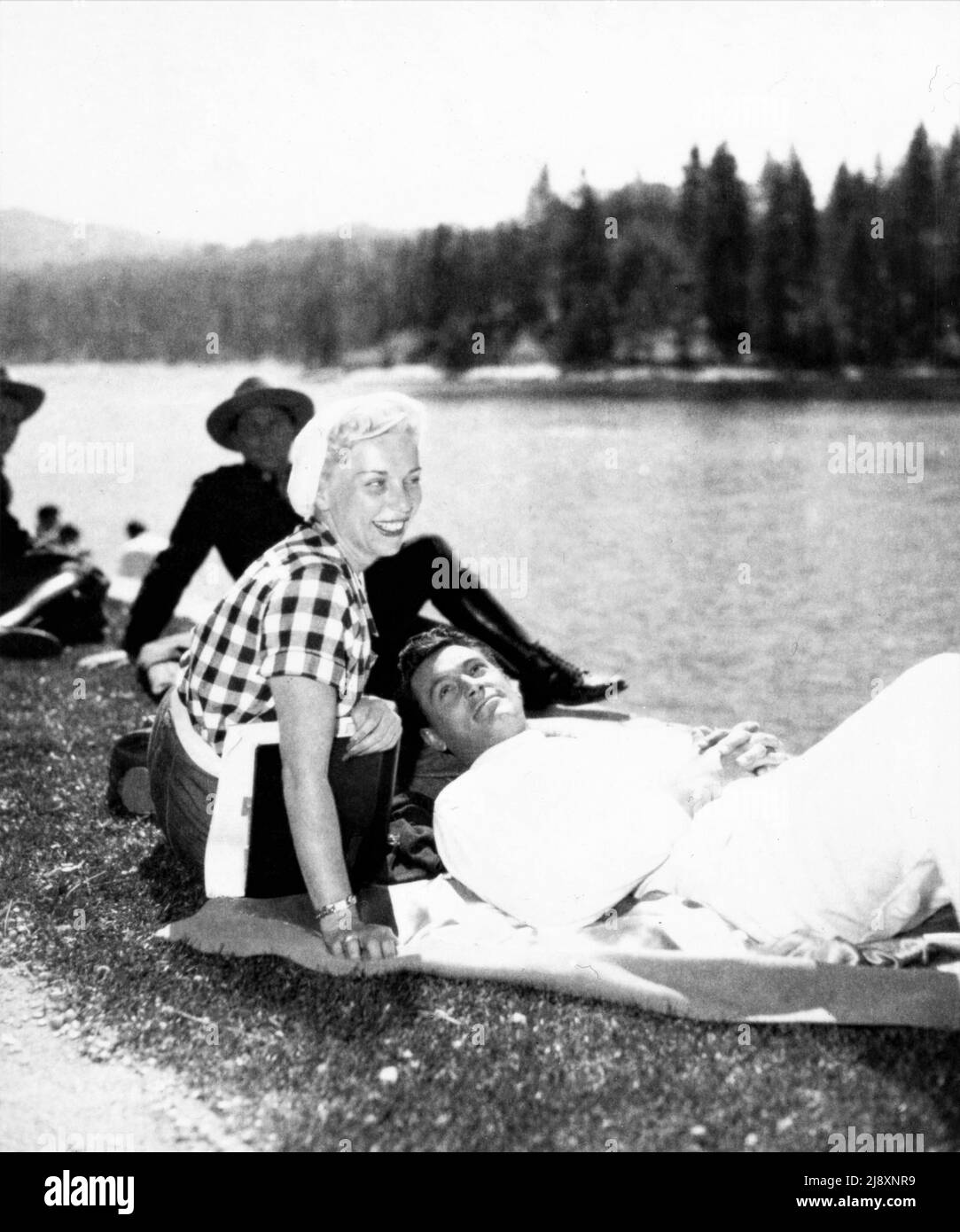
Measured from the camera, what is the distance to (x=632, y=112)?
264 inches

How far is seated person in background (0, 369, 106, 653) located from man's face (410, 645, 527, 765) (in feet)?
11.3

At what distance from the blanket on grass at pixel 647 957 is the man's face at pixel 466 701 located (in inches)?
17.0

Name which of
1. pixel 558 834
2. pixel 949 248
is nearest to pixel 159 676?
pixel 558 834

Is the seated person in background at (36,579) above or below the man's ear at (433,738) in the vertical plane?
above

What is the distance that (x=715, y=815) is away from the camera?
3271 millimetres

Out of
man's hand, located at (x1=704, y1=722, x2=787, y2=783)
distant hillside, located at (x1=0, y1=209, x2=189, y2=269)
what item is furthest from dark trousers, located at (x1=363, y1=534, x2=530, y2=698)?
distant hillside, located at (x1=0, y1=209, x2=189, y2=269)

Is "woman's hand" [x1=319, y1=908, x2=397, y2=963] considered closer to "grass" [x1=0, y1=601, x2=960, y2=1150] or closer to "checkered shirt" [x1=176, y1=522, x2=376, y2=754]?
"grass" [x1=0, y1=601, x2=960, y2=1150]

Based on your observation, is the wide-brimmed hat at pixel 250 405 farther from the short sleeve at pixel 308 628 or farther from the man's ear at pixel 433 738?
the short sleeve at pixel 308 628

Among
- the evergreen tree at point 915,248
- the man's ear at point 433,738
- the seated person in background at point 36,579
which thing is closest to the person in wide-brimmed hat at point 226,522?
the man's ear at point 433,738

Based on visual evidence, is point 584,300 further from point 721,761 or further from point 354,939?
point 354,939

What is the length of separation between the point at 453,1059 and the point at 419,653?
1351 mm

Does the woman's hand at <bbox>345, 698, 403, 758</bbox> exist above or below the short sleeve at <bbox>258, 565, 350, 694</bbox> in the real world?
below

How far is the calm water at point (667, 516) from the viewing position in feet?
23.9

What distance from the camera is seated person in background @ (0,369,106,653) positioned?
6750 millimetres
